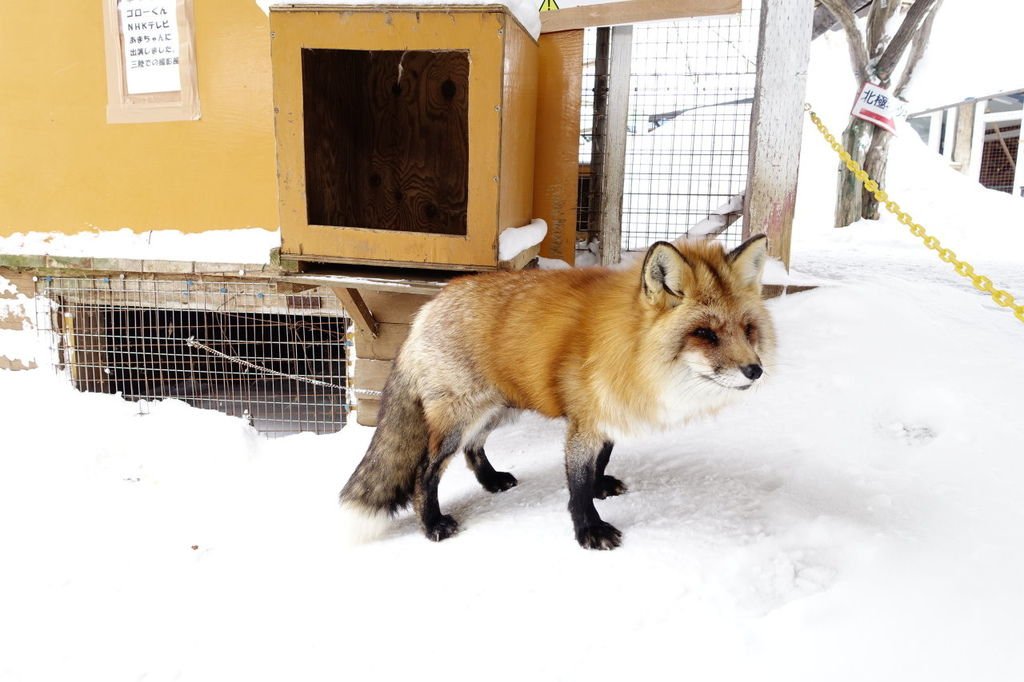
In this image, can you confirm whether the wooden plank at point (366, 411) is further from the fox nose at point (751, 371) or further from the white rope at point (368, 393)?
the fox nose at point (751, 371)

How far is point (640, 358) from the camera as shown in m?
1.68

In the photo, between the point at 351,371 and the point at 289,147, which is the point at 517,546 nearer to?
the point at 289,147

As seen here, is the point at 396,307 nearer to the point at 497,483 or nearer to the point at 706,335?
the point at 497,483

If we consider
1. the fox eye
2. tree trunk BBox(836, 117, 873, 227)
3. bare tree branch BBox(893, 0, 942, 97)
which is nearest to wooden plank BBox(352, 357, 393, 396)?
the fox eye

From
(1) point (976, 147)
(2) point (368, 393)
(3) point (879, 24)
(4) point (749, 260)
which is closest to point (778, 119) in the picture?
(4) point (749, 260)

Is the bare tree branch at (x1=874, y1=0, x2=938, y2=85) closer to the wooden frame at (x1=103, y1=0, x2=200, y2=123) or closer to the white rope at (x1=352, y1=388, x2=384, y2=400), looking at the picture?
the white rope at (x1=352, y1=388, x2=384, y2=400)

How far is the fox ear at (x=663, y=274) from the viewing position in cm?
160

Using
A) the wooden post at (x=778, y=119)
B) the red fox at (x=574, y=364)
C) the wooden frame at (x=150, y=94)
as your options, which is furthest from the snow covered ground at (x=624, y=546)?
the wooden frame at (x=150, y=94)

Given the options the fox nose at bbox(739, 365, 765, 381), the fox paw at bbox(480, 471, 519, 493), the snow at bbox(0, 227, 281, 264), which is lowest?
the fox paw at bbox(480, 471, 519, 493)

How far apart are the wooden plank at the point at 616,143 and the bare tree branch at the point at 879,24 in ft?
11.1

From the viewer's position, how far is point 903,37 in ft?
17.3

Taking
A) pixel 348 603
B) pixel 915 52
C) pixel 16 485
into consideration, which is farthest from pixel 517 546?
pixel 915 52

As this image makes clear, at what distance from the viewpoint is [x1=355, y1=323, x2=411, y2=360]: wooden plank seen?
11.1 feet

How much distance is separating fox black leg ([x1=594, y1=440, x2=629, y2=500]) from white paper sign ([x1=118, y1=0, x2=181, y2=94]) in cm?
309
